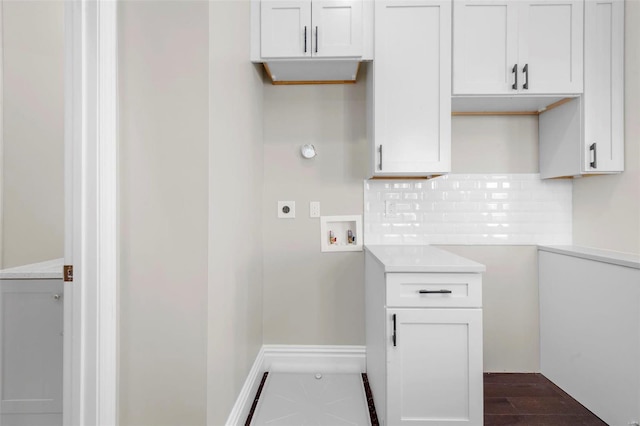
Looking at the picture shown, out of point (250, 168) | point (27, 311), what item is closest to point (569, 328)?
point (250, 168)

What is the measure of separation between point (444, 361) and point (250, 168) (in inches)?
58.0

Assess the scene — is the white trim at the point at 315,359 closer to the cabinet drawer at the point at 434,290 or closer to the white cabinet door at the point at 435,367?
the white cabinet door at the point at 435,367

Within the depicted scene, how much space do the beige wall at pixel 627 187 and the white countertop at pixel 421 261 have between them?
1.05 metres

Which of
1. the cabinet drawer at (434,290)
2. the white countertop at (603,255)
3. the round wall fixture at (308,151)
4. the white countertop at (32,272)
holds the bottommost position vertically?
the cabinet drawer at (434,290)

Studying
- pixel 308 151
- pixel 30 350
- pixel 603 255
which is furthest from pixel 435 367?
pixel 30 350

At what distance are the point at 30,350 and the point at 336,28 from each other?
7.48 ft

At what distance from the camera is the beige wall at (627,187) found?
6.35 feet

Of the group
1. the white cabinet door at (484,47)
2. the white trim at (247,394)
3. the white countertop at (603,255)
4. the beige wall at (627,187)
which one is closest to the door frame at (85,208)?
the white trim at (247,394)

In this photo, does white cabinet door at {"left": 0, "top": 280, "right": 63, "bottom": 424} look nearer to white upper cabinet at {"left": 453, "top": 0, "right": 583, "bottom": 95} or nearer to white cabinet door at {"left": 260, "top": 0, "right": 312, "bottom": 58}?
white cabinet door at {"left": 260, "top": 0, "right": 312, "bottom": 58}

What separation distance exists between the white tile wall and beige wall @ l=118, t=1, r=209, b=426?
141 centimetres

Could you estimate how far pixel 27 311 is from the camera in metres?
1.48

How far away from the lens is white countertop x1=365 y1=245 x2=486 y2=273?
1.62m

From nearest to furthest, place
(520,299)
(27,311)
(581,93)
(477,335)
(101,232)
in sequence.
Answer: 1. (101,232)
2. (27,311)
3. (477,335)
4. (581,93)
5. (520,299)

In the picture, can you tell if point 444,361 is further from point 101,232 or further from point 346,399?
point 101,232
